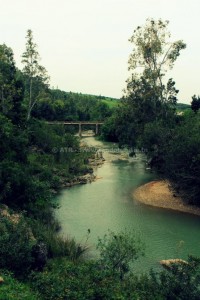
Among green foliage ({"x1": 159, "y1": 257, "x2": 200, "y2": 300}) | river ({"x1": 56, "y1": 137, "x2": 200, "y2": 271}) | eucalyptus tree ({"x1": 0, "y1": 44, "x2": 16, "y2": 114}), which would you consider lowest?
river ({"x1": 56, "y1": 137, "x2": 200, "y2": 271})

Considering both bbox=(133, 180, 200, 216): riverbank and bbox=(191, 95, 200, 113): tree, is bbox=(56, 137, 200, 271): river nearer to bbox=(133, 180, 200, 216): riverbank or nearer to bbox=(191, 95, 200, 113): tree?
bbox=(133, 180, 200, 216): riverbank

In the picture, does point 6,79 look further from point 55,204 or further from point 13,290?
point 13,290

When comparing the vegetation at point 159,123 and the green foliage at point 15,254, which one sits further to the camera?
the vegetation at point 159,123

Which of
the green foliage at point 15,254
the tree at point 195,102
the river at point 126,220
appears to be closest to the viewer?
the green foliage at point 15,254

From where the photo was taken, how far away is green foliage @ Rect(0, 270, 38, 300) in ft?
45.3

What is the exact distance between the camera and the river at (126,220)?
2367 centimetres

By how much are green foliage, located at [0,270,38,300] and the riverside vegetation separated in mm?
37

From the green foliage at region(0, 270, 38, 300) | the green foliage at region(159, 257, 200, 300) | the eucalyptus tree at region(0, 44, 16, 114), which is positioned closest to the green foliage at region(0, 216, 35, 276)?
the green foliage at region(0, 270, 38, 300)

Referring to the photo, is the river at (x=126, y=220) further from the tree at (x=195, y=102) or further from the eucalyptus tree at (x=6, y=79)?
the tree at (x=195, y=102)

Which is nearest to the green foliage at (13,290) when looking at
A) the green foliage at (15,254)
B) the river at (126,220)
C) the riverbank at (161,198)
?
the green foliage at (15,254)

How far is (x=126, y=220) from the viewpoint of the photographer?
1141 inches

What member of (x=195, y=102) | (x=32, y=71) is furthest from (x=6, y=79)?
(x=195, y=102)

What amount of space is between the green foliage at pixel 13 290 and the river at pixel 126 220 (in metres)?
7.58

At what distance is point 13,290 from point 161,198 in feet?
71.5
